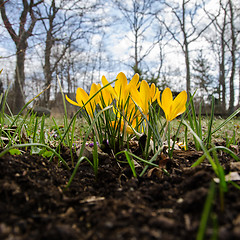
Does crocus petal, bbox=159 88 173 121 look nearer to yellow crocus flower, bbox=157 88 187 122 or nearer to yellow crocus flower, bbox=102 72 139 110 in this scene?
yellow crocus flower, bbox=157 88 187 122

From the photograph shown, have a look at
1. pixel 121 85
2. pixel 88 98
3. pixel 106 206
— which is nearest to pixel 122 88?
pixel 121 85

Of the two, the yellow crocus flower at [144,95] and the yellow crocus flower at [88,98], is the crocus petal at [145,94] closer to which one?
the yellow crocus flower at [144,95]

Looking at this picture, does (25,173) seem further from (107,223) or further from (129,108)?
(129,108)

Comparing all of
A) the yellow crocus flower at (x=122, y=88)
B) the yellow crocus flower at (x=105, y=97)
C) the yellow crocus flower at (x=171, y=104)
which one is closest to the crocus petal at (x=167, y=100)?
the yellow crocus flower at (x=171, y=104)

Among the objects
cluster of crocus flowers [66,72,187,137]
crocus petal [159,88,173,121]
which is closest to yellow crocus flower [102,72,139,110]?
cluster of crocus flowers [66,72,187,137]

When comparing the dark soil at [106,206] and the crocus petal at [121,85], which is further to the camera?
the crocus petal at [121,85]

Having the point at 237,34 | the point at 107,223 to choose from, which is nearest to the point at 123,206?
the point at 107,223

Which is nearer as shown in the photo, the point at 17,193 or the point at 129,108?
the point at 17,193

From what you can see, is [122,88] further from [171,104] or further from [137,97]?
[171,104]
